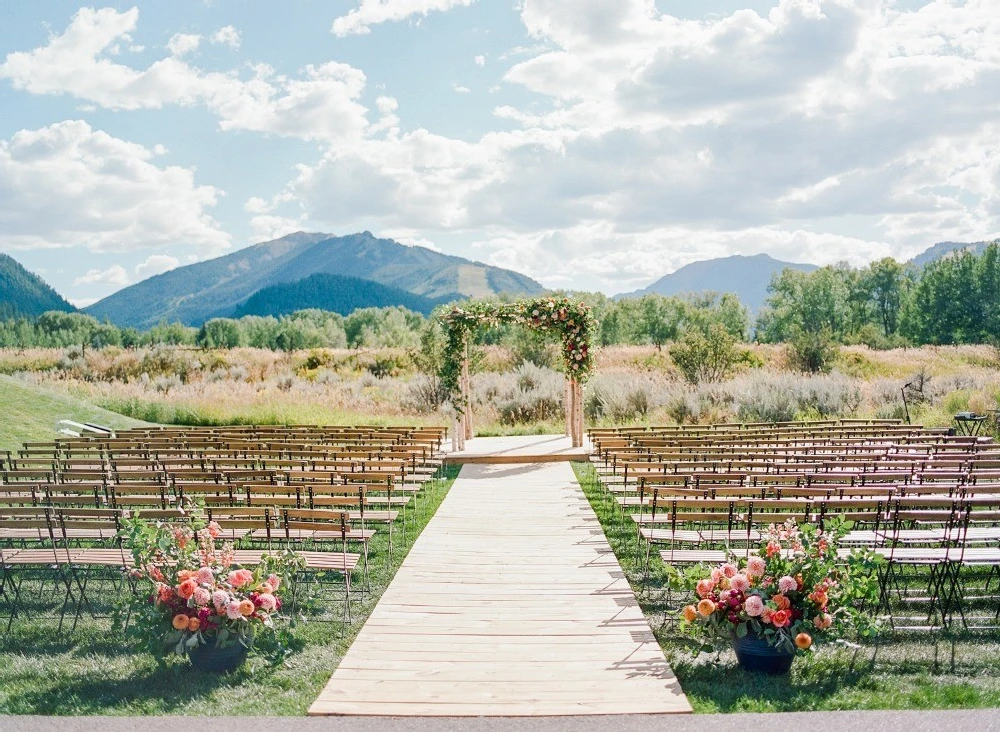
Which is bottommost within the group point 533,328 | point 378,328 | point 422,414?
point 422,414

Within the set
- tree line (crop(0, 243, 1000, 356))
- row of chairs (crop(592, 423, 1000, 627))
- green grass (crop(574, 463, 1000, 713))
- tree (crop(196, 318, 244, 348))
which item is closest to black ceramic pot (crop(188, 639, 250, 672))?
green grass (crop(574, 463, 1000, 713))

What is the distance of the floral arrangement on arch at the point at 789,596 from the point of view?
17.6 feet

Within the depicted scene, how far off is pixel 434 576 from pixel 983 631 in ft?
15.6

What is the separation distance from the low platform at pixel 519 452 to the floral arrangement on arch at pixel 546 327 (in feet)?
3.41

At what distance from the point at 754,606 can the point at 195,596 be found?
151 inches

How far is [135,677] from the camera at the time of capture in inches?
219

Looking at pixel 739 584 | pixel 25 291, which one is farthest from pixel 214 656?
pixel 25 291

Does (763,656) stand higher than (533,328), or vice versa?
(533,328)

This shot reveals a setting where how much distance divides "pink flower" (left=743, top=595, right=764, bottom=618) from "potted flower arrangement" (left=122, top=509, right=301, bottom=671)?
3.32 meters

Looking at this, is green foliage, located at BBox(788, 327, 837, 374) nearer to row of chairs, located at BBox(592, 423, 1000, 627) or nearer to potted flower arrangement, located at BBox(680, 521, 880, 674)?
row of chairs, located at BBox(592, 423, 1000, 627)

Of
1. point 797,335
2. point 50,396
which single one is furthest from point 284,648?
point 797,335

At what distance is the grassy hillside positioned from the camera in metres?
17.8

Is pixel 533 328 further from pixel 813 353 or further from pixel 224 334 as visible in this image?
pixel 224 334

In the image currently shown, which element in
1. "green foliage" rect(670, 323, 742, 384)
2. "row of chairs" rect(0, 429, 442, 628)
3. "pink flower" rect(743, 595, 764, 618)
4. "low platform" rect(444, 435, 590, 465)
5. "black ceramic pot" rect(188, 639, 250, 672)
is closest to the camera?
"pink flower" rect(743, 595, 764, 618)
